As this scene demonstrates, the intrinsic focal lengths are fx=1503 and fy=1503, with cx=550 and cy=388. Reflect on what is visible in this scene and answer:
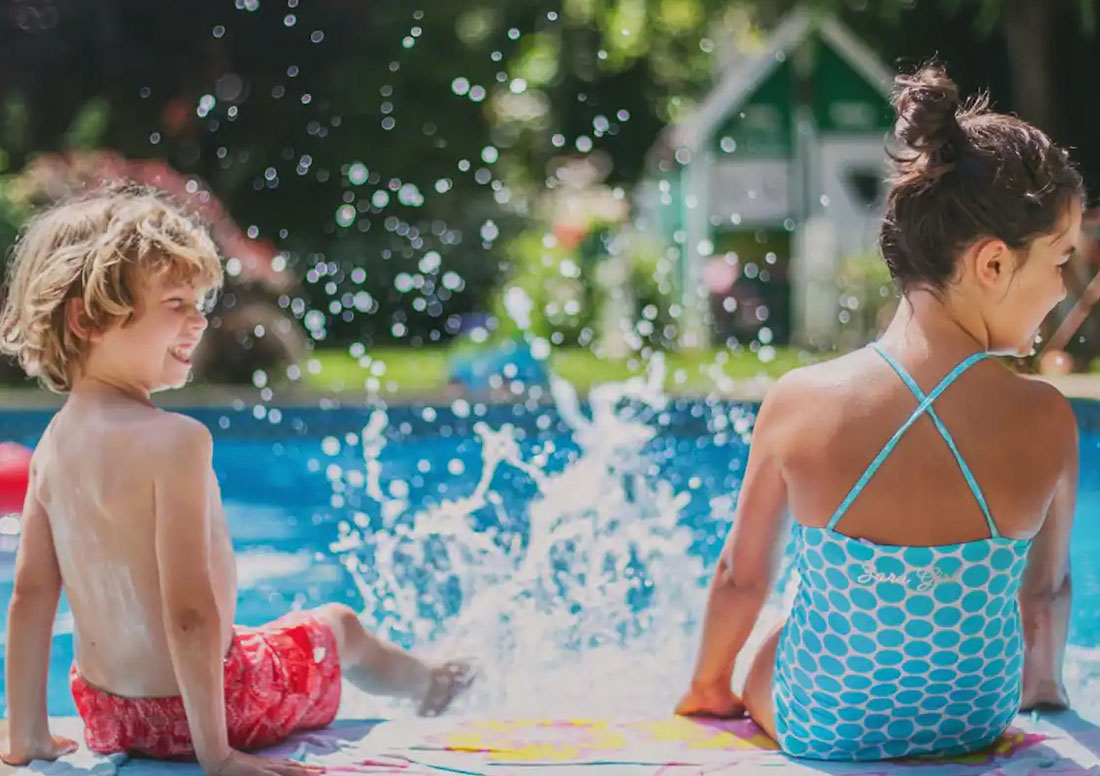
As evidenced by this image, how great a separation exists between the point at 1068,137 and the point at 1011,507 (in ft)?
47.3

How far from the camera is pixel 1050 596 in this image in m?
2.29

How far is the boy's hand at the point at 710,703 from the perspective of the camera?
7.77ft

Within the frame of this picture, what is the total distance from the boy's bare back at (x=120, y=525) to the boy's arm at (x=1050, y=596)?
1206 mm

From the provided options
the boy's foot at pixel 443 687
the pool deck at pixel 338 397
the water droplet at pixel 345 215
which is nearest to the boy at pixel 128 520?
the boy's foot at pixel 443 687

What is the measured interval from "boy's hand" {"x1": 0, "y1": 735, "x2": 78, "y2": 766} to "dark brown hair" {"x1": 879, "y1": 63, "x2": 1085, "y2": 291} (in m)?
1.41

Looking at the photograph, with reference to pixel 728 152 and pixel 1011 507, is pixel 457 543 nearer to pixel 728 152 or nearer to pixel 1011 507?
pixel 1011 507

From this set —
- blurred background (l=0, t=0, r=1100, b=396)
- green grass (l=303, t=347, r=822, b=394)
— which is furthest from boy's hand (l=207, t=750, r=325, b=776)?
blurred background (l=0, t=0, r=1100, b=396)

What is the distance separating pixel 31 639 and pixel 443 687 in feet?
2.76

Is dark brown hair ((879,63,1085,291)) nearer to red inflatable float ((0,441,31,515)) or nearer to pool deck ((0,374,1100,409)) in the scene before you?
red inflatable float ((0,441,31,515))

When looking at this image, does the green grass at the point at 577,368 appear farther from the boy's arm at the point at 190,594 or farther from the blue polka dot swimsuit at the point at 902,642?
the boy's arm at the point at 190,594

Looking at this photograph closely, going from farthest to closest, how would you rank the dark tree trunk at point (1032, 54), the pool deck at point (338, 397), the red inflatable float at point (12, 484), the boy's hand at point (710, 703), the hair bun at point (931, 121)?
the dark tree trunk at point (1032, 54)
the pool deck at point (338, 397)
the red inflatable float at point (12, 484)
the boy's hand at point (710, 703)
the hair bun at point (931, 121)

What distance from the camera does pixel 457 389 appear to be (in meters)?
8.41

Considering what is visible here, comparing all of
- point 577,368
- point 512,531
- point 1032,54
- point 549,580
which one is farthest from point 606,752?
point 1032,54

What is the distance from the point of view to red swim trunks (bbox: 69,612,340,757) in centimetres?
219
